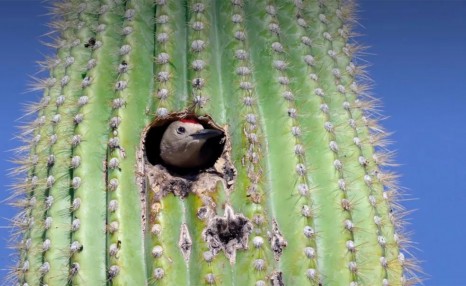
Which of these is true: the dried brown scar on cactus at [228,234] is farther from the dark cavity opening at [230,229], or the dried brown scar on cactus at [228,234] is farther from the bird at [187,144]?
the bird at [187,144]

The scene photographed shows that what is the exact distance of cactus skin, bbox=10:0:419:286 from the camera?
258 centimetres

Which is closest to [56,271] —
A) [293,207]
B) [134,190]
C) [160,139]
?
[134,190]

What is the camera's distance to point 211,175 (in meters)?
2.68

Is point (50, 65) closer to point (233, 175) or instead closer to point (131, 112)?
point (131, 112)

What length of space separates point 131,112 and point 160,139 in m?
0.15

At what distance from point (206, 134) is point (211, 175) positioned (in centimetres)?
13

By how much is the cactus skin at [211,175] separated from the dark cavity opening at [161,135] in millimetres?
24

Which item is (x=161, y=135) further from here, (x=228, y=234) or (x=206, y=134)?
(x=228, y=234)

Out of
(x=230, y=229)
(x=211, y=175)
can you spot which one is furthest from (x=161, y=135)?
(x=230, y=229)

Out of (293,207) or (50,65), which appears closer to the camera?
(293,207)

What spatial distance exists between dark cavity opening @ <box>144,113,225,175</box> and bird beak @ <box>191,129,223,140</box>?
3cm

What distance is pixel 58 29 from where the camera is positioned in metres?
3.19

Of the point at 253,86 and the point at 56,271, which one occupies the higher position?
the point at 253,86

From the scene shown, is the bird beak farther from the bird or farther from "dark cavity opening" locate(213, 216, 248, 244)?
"dark cavity opening" locate(213, 216, 248, 244)
